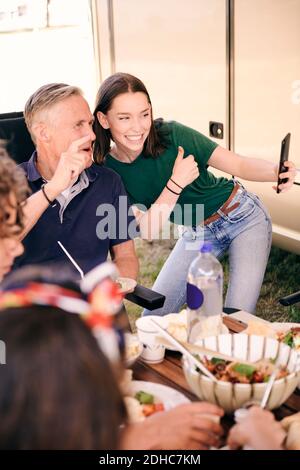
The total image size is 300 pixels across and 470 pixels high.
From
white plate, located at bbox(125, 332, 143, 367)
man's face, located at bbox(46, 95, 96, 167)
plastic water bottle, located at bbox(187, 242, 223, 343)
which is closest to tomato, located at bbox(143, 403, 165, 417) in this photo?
white plate, located at bbox(125, 332, 143, 367)

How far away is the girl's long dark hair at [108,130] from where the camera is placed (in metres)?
2.56

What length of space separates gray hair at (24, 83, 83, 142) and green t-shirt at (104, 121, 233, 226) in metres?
0.37

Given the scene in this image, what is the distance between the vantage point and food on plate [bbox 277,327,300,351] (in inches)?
70.3

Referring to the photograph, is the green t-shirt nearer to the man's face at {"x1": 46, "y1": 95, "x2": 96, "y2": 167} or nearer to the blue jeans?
the blue jeans

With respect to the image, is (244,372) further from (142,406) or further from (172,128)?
(172,128)

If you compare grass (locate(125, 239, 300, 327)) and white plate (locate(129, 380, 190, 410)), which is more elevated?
white plate (locate(129, 380, 190, 410))

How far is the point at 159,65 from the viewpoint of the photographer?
458 cm

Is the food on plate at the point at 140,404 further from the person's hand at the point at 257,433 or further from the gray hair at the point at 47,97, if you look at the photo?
the gray hair at the point at 47,97

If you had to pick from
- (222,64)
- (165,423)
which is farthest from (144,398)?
(222,64)

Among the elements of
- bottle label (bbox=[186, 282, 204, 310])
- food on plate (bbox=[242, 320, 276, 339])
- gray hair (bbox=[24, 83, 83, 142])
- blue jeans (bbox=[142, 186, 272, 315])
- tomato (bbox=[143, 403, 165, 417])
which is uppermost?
gray hair (bbox=[24, 83, 83, 142])

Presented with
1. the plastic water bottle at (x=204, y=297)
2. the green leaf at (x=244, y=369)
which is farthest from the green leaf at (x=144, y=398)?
the plastic water bottle at (x=204, y=297)

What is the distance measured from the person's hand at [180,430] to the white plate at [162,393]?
5.2 inches

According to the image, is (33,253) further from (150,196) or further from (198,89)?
(198,89)

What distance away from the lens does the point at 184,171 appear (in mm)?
2594
